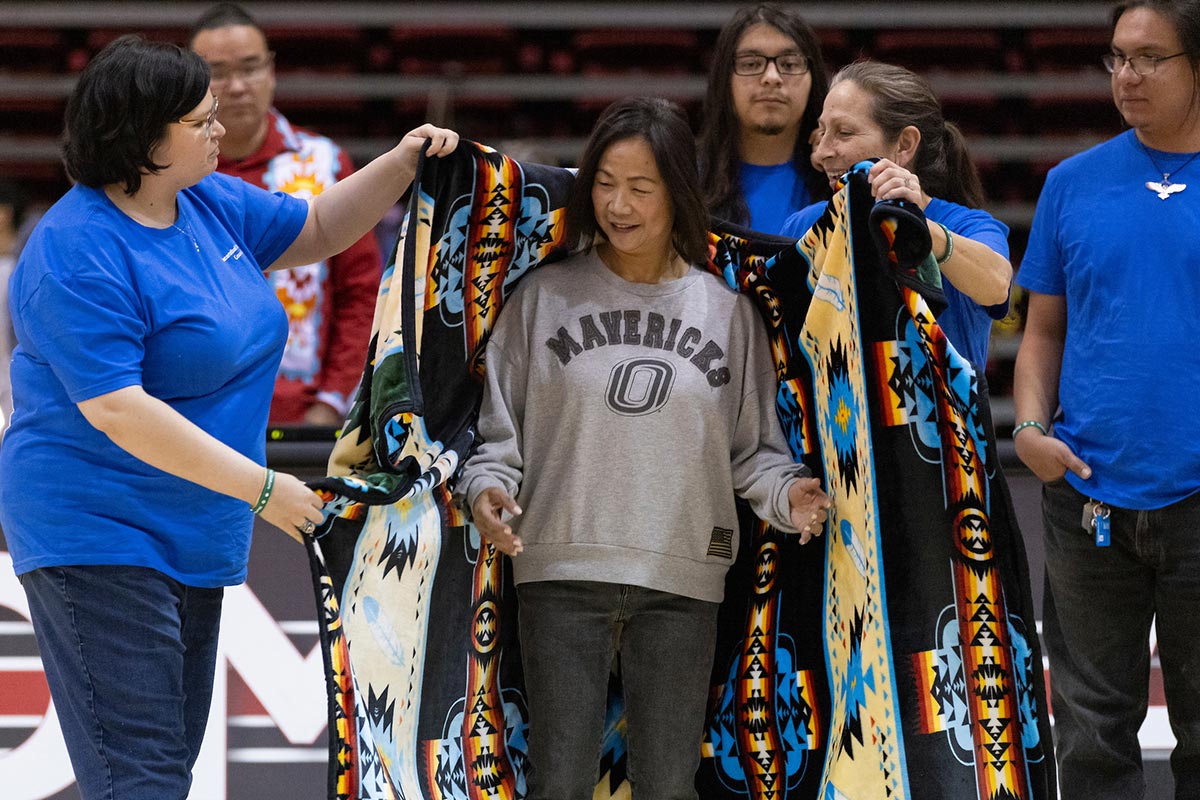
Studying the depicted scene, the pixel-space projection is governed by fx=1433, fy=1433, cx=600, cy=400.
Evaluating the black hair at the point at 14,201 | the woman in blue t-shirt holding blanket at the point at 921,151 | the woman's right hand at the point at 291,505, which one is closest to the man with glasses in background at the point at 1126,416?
the woman in blue t-shirt holding blanket at the point at 921,151

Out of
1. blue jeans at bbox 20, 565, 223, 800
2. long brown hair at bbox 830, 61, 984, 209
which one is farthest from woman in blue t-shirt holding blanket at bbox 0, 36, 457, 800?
long brown hair at bbox 830, 61, 984, 209

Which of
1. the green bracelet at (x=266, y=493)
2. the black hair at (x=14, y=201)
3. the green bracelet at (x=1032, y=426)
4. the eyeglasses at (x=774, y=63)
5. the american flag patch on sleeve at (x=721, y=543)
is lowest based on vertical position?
the american flag patch on sleeve at (x=721, y=543)

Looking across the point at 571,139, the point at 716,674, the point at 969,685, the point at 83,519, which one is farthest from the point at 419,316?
the point at 571,139

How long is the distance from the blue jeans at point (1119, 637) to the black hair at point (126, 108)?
5.67 ft

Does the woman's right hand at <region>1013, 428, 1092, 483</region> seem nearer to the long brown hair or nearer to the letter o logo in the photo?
the long brown hair

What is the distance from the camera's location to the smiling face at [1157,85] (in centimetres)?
255

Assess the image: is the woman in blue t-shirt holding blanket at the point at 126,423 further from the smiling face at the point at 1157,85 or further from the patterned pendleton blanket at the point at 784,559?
the smiling face at the point at 1157,85

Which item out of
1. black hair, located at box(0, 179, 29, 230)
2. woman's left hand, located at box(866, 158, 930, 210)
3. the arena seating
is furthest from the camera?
the arena seating

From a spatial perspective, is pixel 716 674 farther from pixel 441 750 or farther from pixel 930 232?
pixel 930 232

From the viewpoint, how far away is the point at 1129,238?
258 centimetres

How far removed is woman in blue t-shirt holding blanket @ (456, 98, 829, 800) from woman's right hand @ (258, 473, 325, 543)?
0.32 meters

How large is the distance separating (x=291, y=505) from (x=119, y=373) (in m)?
0.32

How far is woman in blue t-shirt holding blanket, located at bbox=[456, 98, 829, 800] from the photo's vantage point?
2461 mm

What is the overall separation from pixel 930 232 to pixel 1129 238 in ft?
1.69
